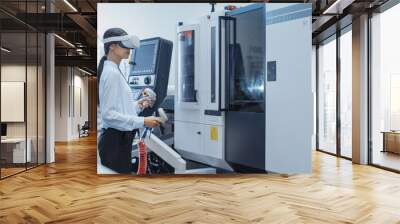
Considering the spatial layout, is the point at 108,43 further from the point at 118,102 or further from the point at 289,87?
the point at 289,87

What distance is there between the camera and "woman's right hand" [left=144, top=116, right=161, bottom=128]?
5670mm

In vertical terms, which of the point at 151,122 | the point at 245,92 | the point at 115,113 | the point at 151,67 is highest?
the point at 151,67

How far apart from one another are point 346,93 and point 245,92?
3773 mm

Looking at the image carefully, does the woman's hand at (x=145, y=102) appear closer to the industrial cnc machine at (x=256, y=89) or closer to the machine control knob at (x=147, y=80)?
the machine control knob at (x=147, y=80)

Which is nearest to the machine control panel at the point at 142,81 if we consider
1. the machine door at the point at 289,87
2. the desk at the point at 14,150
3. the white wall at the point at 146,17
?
the white wall at the point at 146,17

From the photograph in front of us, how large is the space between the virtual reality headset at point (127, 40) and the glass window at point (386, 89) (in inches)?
178

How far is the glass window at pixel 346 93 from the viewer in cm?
811

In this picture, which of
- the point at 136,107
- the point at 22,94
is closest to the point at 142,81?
the point at 136,107

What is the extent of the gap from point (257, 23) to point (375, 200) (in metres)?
2.81

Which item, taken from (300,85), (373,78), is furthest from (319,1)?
(300,85)

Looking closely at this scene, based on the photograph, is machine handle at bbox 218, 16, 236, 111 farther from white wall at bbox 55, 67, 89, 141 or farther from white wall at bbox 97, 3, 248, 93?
white wall at bbox 55, 67, 89, 141

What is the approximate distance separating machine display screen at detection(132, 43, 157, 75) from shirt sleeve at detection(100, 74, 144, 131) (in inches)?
13.7

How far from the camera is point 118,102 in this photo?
5660 mm

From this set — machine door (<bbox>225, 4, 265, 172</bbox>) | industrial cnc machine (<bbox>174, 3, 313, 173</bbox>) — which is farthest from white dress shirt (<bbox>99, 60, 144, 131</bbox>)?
machine door (<bbox>225, 4, 265, 172</bbox>)
